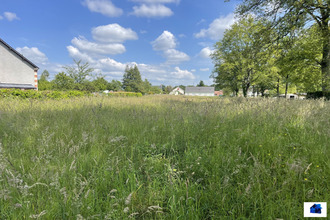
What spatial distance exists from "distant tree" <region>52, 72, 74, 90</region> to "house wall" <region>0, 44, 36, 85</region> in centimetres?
1247

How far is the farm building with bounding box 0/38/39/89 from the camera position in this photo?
24078 mm

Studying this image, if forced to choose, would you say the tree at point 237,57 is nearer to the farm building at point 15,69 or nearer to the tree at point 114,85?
the farm building at point 15,69

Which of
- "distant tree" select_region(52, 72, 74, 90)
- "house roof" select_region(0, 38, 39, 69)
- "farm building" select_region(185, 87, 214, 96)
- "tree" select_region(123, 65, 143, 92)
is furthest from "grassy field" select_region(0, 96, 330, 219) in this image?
"farm building" select_region(185, 87, 214, 96)

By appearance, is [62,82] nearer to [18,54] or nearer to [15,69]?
[15,69]

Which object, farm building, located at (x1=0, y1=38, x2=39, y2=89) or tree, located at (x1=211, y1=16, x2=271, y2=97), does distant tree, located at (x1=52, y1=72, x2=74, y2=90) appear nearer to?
farm building, located at (x1=0, y1=38, x2=39, y2=89)

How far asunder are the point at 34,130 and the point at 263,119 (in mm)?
5904

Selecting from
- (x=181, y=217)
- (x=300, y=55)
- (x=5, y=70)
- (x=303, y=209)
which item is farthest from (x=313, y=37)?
(x=5, y=70)

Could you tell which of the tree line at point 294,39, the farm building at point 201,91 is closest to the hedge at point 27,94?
the tree line at point 294,39

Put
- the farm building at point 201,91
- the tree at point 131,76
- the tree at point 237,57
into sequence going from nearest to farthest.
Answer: the tree at point 237,57
the tree at point 131,76
the farm building at point 201,91

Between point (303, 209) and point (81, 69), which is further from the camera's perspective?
point (81, 69)

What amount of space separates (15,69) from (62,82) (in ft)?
47.8

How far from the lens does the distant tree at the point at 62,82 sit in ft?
63.2

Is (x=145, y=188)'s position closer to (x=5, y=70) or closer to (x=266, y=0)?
(x=266, y=0)

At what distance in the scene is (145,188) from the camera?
67.0 inches
